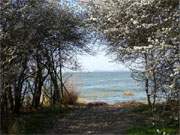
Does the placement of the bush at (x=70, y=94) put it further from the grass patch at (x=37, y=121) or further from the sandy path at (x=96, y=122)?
the sandy path at (x=96, y=122)

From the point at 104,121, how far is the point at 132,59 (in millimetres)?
2410

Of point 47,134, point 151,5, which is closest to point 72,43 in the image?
point 47,134

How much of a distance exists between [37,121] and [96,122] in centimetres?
161

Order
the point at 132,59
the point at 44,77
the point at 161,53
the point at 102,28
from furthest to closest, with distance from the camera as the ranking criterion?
the point at 44,77, the point at 132,59, the point at 102,28, the point at 161,53

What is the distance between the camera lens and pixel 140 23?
36.8 feet

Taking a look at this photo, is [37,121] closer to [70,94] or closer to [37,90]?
[37,90]

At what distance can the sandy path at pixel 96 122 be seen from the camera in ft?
40.7

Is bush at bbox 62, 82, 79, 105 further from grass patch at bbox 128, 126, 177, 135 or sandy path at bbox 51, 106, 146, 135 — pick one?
grass patch at bbox 128, 126, 177, 135

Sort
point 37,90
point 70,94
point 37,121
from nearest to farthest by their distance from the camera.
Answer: point 37,121, point 37,90, point 70,94

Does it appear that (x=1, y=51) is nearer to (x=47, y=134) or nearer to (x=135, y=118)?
(x=47, y=134)

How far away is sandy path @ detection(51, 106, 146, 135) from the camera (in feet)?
40.7

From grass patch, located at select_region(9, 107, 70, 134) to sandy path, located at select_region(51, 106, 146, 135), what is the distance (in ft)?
0.89

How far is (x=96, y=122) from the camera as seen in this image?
13.8m

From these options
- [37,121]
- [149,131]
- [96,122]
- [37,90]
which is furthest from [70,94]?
[149,131]
